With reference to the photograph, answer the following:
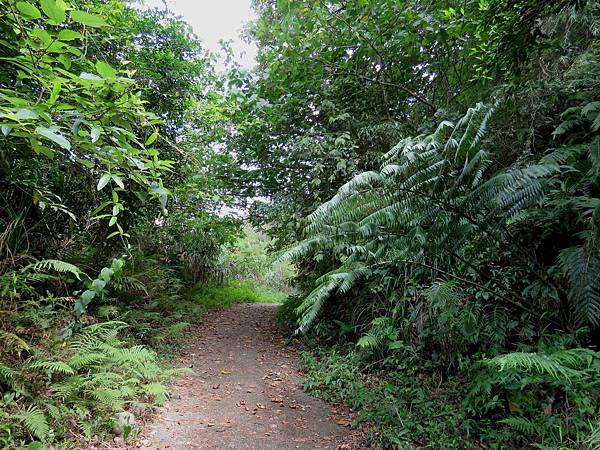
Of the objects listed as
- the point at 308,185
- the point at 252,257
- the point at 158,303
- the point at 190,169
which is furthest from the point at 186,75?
the point at 252,257

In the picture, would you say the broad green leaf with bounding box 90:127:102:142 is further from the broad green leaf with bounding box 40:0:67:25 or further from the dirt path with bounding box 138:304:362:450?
the dirt path with bounding box 138:304:362:450

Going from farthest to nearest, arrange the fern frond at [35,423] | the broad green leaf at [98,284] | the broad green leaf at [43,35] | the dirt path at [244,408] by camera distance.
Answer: the broad green leaf at [98,284] → the dirt path at [244,408] → the fern frond at [35,423] → the broad green leaf at [43,35]

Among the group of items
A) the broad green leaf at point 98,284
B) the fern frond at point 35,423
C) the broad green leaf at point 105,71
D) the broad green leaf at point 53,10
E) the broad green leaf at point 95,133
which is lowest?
the fern frond at point 35,423

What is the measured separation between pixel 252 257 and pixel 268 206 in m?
6.89

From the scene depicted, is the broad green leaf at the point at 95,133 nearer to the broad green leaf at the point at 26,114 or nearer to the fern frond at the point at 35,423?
the broad green leaf at the point at 26,114

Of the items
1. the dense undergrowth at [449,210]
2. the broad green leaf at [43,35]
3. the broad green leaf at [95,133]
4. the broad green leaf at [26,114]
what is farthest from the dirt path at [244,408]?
the broad green leaf at [43,35]

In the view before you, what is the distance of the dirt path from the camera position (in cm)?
313

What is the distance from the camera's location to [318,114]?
6027 millimetres

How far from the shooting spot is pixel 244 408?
12.5 feet

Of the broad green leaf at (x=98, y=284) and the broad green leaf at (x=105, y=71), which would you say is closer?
the broad green leaf at (x=105, y=71)

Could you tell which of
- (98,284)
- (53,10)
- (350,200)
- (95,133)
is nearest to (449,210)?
(350,200)

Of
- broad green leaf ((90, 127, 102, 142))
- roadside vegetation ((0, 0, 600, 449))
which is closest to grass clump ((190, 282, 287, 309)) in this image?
roadside vegetation ((0, 0, 600, 449))

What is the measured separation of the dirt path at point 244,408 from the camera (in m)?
3.13

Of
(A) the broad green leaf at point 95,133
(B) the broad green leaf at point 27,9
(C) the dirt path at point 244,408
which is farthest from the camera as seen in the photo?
(C) the dirt path at point 244,408
